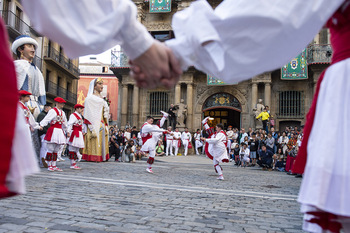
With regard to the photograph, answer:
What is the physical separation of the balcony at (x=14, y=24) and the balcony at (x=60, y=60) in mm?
5083

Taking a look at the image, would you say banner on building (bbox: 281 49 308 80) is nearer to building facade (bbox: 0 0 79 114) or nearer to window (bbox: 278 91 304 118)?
window (bbox: 278 91 304 118)

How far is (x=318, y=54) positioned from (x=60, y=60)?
81.6 feet

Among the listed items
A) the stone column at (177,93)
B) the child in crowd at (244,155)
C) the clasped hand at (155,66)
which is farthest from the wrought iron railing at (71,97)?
the clasped hand at (155,66)

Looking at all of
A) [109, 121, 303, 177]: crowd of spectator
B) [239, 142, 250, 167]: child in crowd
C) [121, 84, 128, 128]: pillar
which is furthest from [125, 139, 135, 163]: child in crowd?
[121, 84, 128, 128]: pillar

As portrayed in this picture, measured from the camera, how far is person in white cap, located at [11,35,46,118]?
521 cm

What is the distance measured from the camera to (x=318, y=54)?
2644 centimetres

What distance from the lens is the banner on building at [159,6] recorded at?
29269 mm

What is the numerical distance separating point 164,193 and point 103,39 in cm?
471

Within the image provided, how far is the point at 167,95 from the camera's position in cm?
3009

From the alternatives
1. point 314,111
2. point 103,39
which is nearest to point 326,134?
point 314,111

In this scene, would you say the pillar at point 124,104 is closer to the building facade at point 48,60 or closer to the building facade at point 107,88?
the building facade at point 48,60

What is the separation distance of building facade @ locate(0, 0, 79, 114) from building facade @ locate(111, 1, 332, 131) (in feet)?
20.4

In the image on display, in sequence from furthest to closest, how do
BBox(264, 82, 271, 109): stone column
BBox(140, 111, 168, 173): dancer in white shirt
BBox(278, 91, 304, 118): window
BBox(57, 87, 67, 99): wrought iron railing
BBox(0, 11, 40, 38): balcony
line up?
Result: BBox(57, 87, 67, 99): wrought iron railing → BBox(278, 91, 304, 118): window → BBox(264, 82, 271, 109): stone column → BBox(0, 11, 40, 38): balcony → BBox(140, 111, 168, 173): dancer in white shirt

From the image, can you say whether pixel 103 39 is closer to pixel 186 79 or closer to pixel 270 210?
pixel 270 210
